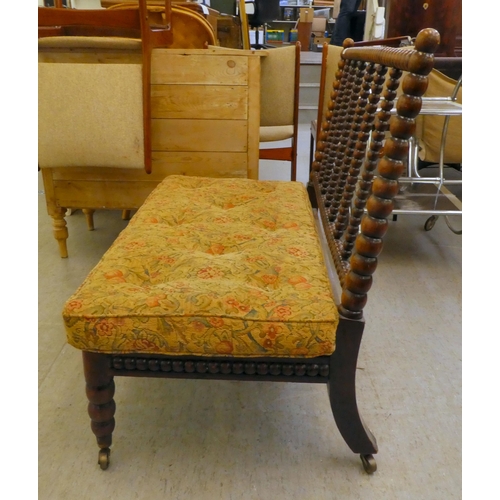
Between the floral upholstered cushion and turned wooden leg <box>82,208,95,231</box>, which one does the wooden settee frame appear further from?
turned wooden leg <box>82,208,95,231</box>

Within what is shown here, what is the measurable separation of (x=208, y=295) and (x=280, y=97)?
5.77 ft

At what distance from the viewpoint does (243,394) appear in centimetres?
126

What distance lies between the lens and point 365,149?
1189 mm

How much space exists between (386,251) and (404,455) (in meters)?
1.18

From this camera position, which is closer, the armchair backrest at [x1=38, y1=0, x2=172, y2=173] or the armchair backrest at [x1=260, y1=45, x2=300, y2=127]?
the armchair backrest at [x1=38, y1=0, x2=172, y2=173]

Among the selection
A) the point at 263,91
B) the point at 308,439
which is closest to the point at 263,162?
the point at 263,91

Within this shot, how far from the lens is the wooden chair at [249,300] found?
2.76ft

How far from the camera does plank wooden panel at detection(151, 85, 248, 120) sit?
1.81m

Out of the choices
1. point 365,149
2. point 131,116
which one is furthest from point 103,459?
point 131,116

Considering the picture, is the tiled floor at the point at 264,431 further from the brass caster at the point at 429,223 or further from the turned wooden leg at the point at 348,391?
the brass caster at the point at 429,223

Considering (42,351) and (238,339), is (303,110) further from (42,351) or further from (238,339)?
(238,339)

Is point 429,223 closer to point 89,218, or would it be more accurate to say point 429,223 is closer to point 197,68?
point 197,68

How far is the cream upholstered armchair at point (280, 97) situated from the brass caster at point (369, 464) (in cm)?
171

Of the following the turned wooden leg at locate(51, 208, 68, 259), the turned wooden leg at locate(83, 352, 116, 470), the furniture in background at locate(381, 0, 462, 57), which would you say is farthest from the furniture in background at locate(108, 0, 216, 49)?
the furniture in background at locate(381, 0, 462, 57)
